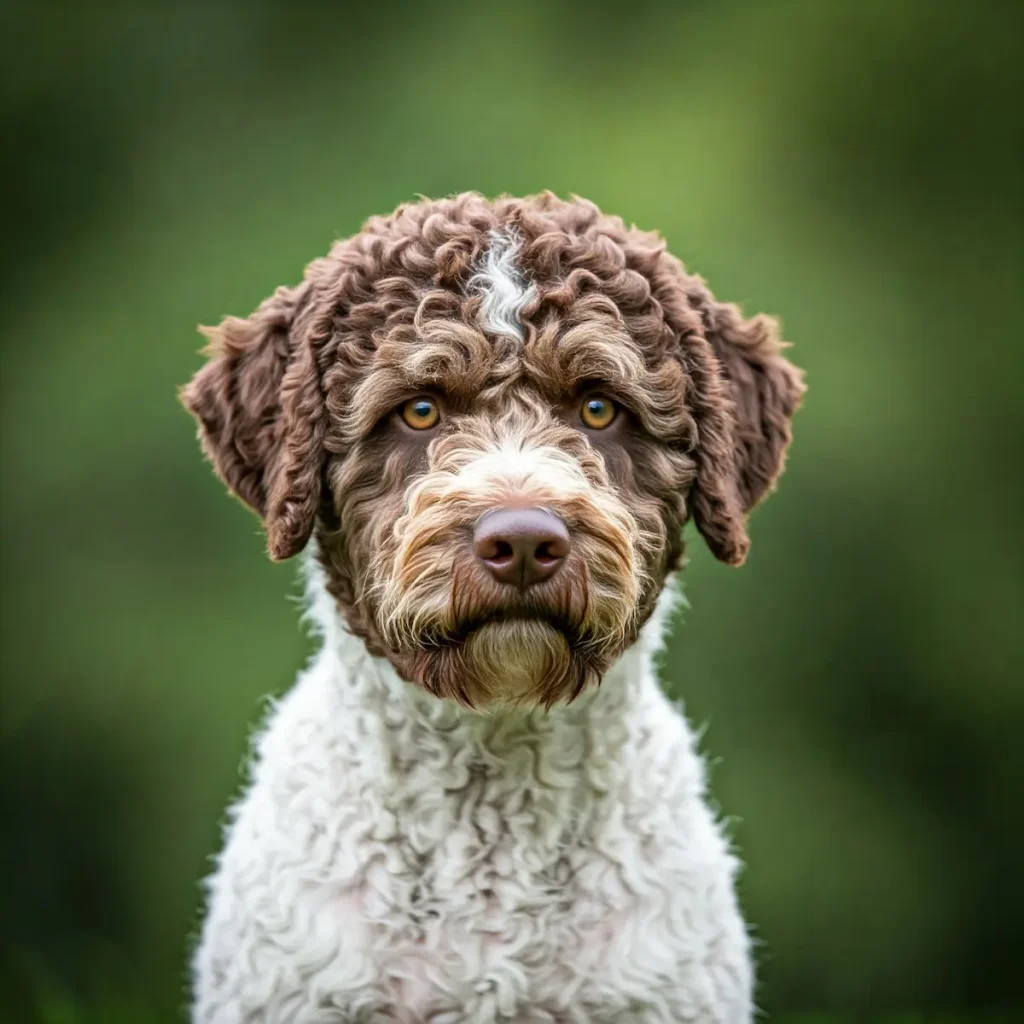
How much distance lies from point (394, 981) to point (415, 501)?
1.30 metres

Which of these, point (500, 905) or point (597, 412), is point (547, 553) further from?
point (500, 905)

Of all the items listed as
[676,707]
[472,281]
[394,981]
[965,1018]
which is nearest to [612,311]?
[472,281]

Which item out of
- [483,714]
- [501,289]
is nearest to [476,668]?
[483,714]

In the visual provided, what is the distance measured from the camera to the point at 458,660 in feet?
14.9

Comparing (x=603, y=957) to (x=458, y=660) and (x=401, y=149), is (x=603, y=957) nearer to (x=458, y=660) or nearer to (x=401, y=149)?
(x=458, y=660)

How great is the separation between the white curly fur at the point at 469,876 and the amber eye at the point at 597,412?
0.61 metres

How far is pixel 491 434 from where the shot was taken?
4734 mm

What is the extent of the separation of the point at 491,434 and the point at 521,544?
0.53 meters

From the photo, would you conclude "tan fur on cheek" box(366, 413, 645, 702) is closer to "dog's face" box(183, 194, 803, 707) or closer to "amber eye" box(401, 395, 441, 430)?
"dog's face" box(183, 194, 803, 707)

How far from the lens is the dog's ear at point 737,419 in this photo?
5.05 meters

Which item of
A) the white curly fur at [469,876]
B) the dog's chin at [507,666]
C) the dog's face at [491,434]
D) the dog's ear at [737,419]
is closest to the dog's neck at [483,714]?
the white curly fur at [469,876]

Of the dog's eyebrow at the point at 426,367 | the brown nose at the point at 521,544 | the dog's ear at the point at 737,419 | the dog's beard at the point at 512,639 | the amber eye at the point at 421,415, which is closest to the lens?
the brown nose at the point at 521,544

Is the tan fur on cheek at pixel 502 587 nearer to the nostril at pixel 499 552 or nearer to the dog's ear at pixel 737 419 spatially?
the nostril at pixel 499 552

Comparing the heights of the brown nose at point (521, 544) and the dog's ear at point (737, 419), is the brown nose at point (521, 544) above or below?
below
